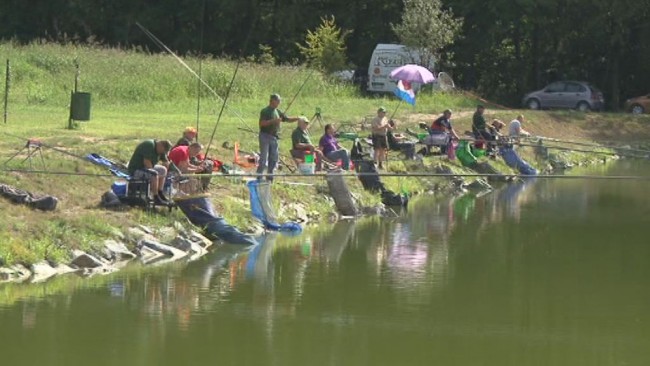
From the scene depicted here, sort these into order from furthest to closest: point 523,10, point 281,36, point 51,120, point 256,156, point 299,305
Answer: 1. point 281,36
2. point 523,10
3. point 51,120
4. point 256,156
5. point 299,305

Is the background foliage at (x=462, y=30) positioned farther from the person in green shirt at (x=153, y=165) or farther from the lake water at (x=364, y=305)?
the lake water at (x=364, y=305)

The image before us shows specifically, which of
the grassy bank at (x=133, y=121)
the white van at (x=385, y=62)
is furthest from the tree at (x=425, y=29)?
the grassy bank at (x=133, y=121)

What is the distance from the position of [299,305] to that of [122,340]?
2567 mm

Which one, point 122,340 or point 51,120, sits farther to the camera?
point 51,120

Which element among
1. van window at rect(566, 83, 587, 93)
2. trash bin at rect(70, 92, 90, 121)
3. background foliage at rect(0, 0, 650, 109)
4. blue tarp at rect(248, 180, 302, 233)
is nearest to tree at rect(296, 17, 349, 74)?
background foliage at rect(0, 0, 650, 109)

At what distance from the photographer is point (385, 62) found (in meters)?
45.9

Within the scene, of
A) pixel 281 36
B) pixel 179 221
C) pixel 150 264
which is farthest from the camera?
pixel 281 36

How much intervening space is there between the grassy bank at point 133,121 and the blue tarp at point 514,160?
3.10 m

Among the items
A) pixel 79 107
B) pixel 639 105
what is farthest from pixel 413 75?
pixel 639 105

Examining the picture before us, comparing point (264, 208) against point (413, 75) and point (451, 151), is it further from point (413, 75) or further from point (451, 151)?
point (413, 75)

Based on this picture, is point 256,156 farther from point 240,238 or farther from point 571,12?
point 571,12

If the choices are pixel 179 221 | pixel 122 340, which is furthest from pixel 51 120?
pixel 122 340

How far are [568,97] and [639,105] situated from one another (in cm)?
235

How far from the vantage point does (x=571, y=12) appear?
4706 cm
